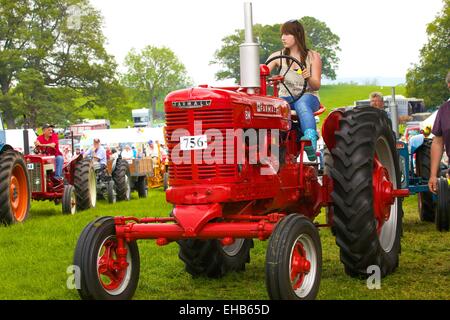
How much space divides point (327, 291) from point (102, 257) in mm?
1690

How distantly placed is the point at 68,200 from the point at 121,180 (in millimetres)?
4351

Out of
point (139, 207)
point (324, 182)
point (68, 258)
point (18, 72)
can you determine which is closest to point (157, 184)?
point (139, 207)

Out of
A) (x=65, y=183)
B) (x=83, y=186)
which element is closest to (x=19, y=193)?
(x=83, y=186)

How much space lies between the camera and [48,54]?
52.3 metres

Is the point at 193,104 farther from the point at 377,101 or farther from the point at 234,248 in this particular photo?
the point at 377,101

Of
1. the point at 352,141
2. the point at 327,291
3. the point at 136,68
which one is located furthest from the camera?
the point at 136,68

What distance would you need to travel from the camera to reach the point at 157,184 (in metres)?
27.3

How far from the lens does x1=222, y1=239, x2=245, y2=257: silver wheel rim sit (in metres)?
7.31

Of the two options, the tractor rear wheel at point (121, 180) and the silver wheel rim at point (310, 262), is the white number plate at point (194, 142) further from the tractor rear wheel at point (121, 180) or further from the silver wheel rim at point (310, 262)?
the tractor rear wheel at point (121, 180)

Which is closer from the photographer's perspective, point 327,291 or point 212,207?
point 212,207

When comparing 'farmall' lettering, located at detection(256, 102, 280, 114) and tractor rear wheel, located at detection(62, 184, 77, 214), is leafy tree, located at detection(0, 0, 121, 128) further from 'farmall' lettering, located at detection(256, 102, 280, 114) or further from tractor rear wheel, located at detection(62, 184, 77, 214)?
'farmall' lettering, located at detection(256, 102, 280, 114)

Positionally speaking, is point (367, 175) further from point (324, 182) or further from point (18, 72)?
point (18, 72)

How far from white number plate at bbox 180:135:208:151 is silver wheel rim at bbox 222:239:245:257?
1590mm

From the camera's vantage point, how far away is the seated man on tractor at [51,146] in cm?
1675
